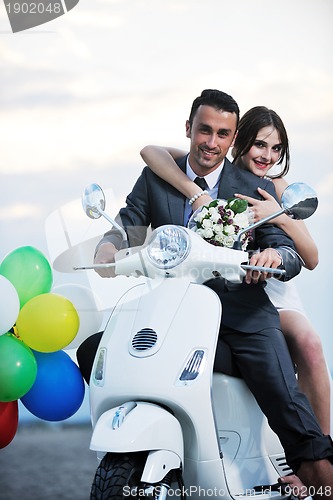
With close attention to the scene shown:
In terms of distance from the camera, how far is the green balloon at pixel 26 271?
2.55 meters

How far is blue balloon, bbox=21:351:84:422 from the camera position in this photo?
8.23 feet

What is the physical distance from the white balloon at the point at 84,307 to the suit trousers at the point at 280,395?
669mm

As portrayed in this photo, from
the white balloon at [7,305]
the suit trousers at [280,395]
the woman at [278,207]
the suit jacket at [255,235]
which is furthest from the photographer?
the white balloon at [7,305]

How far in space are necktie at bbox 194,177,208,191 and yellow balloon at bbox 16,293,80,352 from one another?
1.87 ft

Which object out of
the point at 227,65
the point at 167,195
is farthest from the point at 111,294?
the point at 227,65

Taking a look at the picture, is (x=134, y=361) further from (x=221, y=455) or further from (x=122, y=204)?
(x=122, y=204)

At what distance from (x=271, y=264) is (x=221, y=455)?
51 cm

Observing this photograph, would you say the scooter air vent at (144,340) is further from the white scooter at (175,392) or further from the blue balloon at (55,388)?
the blue balloon at (55,388)

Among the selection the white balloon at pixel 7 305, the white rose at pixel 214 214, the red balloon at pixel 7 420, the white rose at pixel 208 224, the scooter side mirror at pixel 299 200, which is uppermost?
the scooter side mirror at pixel 299 200

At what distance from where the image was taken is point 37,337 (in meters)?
2.45

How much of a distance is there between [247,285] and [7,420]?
1005 millimetres

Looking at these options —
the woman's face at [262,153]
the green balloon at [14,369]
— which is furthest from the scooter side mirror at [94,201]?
the woman's face at [262,153]

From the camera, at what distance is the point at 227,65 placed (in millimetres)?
3291

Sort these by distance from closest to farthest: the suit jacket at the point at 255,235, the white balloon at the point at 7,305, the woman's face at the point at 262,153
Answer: the suit jacket at the point at 255,235 < the white balloon at the point at 7,305 < the woman's face at the point at 262,153
